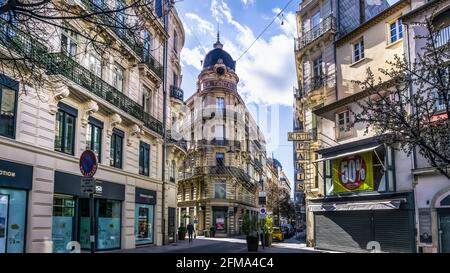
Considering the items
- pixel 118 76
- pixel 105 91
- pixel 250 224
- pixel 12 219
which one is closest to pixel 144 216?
pixel 250 224

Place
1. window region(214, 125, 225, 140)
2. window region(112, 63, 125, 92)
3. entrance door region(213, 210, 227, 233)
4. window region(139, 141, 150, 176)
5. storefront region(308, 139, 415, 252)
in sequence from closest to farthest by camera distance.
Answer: window region(214, 125, 225, 140)
storefront region(308, 139, 415, 252)
window region(112, 63, 125, 92)
window region(139, 141, 150, 176)
entrance door region(213, 210, 227, 233)

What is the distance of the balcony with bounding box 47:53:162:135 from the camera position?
16.1 metres

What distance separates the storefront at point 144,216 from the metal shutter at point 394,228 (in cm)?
1183

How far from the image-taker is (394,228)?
62.4ft

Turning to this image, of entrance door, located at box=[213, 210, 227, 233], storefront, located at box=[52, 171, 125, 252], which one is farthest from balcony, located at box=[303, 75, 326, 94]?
entrance door, located at box=[213, 210, 227, 233]

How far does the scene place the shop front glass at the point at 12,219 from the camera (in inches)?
504

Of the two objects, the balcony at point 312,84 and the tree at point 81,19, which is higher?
the balcony at point 312,84

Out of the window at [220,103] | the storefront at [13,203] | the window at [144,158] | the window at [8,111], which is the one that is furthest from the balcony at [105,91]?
the window at [220,103]

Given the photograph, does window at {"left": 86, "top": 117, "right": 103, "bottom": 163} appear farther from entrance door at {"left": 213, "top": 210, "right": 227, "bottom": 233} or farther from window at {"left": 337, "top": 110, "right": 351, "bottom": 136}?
entrance door at {"left": 213, "top": 210, "right": 227, "bottom": 233}

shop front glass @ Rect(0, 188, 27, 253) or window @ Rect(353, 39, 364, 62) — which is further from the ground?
window @ Rect(353, 39, 364, 62)

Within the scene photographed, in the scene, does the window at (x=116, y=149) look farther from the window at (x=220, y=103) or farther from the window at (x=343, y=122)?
the window at (x=220, y=103)

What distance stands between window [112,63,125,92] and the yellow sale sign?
1179 centimetres

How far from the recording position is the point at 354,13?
2231cm
